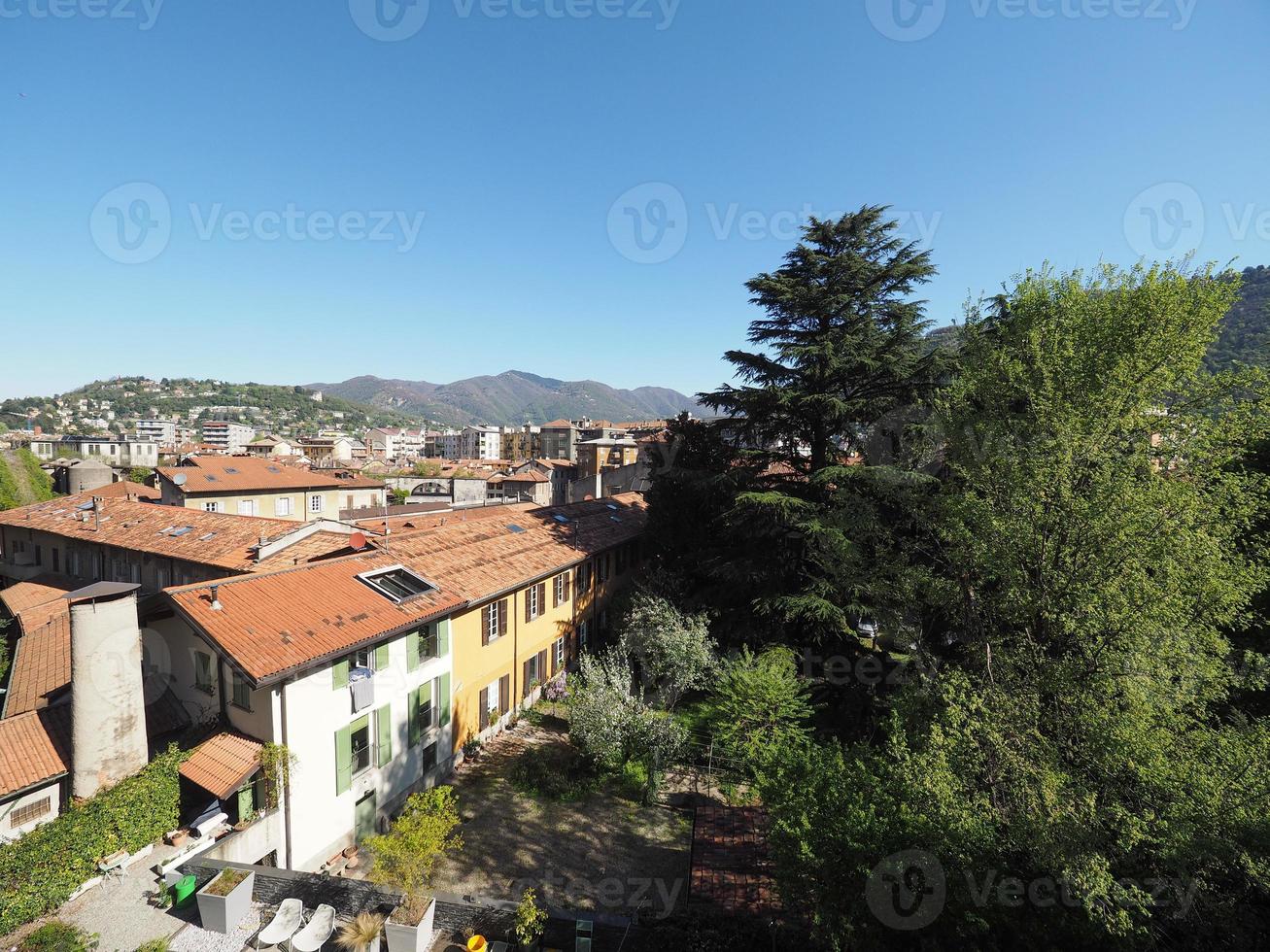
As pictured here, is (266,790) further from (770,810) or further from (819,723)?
(819,723)

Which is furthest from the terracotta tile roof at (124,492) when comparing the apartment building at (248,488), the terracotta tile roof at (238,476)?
the terracotta tile roof at (238,476)

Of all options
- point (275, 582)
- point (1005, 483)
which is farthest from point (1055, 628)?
point (275, 582)

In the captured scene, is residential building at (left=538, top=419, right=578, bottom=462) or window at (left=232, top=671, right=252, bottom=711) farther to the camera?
residential building at (left=538, top=419, right=578, bottom=462)

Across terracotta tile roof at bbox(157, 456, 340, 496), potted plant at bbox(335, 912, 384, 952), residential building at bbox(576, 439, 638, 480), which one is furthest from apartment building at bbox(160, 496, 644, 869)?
residential building at bbox(576, 439, 638, 480)

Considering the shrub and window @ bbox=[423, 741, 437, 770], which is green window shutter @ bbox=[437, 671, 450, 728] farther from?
the shrub

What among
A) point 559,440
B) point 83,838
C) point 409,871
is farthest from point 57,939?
point 559,440

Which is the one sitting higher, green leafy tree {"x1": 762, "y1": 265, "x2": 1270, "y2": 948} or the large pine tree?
the large pine tree

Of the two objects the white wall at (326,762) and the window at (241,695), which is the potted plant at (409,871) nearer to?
the white wall at (326,762)
